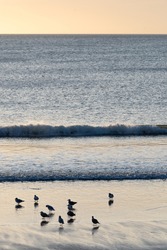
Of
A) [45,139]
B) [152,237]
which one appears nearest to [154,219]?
[152,237]

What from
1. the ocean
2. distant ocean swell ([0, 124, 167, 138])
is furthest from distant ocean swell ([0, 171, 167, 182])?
distant ocean swell ([0, 124, 167, 138])

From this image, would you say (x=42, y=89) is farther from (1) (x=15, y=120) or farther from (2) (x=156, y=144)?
(2) (x=156, y=144)

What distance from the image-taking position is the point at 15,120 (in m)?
48.6

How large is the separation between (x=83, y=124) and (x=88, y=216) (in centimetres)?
2351

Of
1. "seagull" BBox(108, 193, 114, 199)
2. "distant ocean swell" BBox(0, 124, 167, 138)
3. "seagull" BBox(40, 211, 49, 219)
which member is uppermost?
"seagull" BBox(108, 193, 114, 199)

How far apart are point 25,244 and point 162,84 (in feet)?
187

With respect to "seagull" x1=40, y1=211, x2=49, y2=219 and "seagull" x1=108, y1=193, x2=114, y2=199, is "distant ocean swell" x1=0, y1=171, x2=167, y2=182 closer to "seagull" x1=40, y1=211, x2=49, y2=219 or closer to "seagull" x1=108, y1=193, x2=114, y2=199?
"seagull" x1=108, y1=193, x2=114, y2=199

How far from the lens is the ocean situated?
31266 mm

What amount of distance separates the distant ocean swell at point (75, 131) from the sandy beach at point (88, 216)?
45.9 ft

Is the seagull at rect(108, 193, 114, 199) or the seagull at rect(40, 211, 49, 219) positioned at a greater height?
the seagull at rect(108, 193, 114, 199)

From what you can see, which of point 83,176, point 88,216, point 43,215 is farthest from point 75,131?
point 43,215

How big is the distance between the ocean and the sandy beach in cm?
156

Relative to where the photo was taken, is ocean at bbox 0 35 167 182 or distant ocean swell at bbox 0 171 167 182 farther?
ocean at bbox 0 35 167 182

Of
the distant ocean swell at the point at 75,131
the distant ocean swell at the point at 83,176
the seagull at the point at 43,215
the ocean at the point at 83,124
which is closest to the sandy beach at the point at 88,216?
the seagull at the point at 43,215
